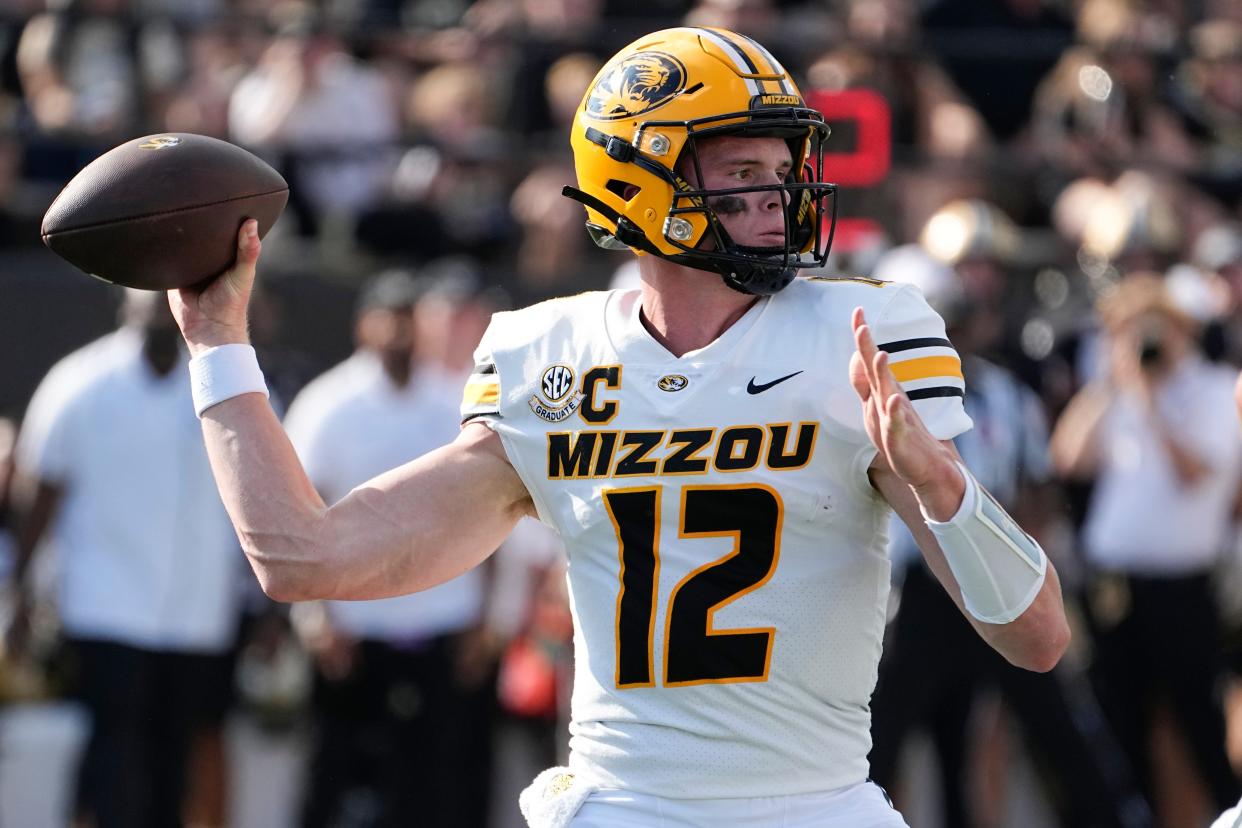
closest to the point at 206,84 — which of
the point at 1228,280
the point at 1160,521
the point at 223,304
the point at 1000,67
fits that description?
the point at 1000,67

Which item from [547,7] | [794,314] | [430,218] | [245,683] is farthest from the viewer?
[547,7]

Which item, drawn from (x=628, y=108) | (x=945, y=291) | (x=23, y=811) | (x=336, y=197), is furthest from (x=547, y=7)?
(x=628, y=108)

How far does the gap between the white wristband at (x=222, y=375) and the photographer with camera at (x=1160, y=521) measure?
462cm

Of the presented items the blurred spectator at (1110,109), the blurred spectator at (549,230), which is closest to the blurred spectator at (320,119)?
the blurred spectator at (549,230)

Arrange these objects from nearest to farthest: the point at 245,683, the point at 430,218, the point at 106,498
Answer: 1. the point at 106,498
2. the point at 245,683
3. the point at 430,218

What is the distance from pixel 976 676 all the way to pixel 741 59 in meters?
4.00

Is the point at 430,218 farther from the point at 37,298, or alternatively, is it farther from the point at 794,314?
the point at 794,314

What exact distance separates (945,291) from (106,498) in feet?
9.67

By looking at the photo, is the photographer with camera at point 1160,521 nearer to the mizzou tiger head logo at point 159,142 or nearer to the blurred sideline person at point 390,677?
the blurred sideline person at point 390,677

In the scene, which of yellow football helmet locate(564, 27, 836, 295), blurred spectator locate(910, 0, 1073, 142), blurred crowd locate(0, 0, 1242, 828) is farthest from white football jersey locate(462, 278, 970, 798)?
blurred spectator locate(910, 0, 1073, 142)

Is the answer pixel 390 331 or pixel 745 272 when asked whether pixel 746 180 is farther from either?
pixel 390 331

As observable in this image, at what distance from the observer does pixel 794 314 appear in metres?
3.16

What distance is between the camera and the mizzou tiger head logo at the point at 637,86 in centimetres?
322

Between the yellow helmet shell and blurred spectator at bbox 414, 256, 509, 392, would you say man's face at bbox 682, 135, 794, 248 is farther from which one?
blurred spectator at bbox 414, 256, 509, 392
